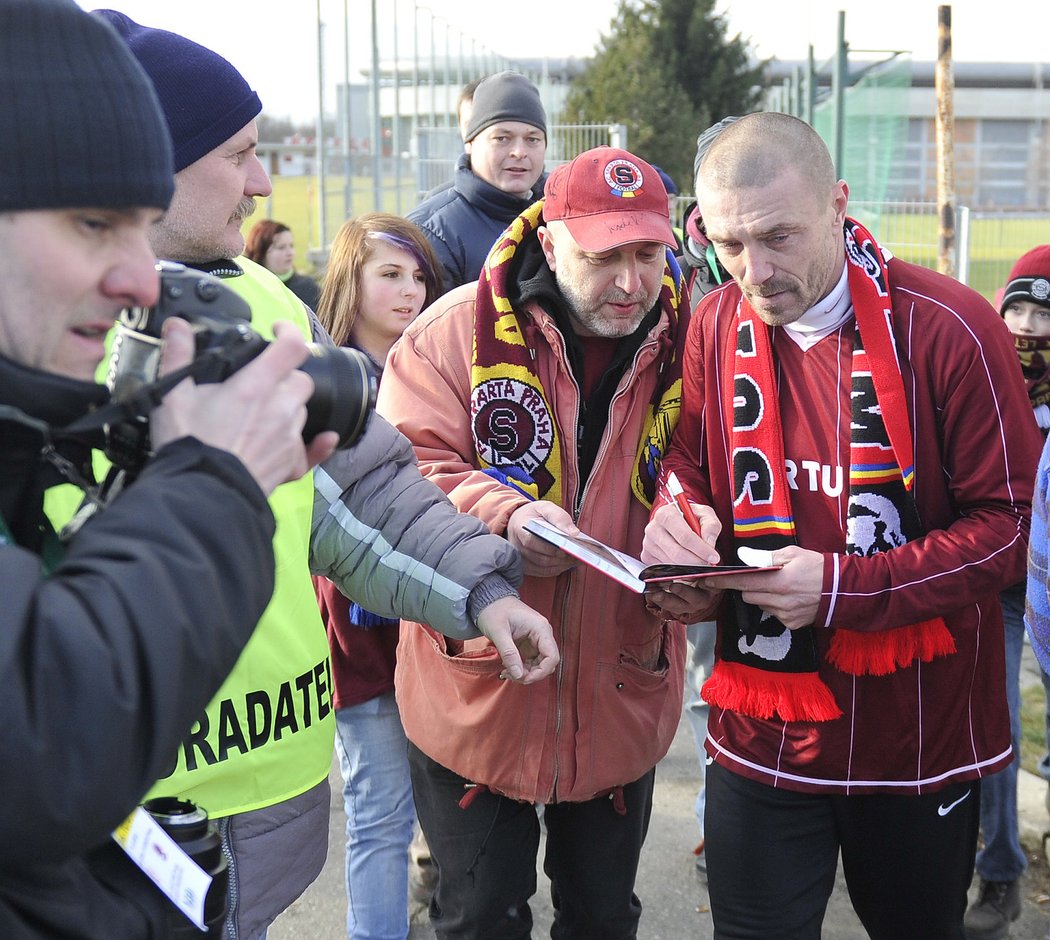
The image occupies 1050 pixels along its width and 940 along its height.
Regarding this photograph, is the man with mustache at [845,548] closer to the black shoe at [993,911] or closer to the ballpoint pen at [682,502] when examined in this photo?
the ballpoint pen at [682,502]

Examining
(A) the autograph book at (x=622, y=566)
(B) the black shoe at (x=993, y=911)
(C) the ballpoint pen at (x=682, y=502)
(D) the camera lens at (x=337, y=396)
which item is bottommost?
(B) the black shoe at (x=993, y=911)

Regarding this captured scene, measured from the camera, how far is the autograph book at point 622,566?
2.33m

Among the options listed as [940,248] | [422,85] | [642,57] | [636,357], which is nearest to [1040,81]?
[642,57]

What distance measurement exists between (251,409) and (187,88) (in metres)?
1.05

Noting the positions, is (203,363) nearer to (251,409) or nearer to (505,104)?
(251,409)

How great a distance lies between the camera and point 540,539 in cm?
254

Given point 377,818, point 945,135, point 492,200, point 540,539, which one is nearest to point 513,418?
point 540,539

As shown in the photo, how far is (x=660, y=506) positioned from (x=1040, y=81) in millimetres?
45384

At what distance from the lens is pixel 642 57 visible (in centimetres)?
2669

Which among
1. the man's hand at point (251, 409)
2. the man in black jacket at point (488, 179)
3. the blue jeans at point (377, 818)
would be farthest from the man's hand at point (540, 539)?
the man in black jacket at point (488, 179)

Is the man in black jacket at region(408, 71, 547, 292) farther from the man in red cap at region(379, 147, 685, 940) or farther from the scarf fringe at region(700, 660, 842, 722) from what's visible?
the scarf fringe at region(700, 660, 842, 722)

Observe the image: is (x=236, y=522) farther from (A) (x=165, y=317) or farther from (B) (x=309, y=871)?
(B) (x=309, y=871)

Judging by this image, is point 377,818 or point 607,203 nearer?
point 607,203

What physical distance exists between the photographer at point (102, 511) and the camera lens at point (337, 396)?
2.4 inches
